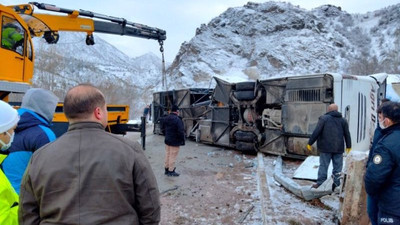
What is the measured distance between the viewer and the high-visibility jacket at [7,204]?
1.43 m

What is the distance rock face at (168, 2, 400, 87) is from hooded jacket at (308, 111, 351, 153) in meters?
26.0

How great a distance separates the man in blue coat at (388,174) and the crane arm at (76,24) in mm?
8638

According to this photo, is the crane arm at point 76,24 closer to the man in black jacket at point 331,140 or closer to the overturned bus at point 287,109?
the overturned bus at point 287,109

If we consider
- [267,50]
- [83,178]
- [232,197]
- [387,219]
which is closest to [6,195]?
[83,178]

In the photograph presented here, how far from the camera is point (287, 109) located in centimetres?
830

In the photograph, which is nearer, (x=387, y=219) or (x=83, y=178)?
(x=83, y=178)

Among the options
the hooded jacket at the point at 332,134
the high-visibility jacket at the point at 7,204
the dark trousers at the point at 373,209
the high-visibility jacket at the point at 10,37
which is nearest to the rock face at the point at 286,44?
the high-visibility jacket at the point at 10,37

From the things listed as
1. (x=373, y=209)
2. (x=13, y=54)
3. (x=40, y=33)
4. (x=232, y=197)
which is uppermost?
(x=40, y=33)

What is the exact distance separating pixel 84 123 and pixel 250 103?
324 inches

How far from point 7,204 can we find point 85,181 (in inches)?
15.6

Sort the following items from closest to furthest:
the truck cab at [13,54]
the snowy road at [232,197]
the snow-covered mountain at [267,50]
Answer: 1. the snowy road at [232,197]
2. the truck cab at [13,54]
3. the snow-covered mountain at [267,50]

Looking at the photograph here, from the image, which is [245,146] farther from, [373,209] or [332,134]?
[373,209]

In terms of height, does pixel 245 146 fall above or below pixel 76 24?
below

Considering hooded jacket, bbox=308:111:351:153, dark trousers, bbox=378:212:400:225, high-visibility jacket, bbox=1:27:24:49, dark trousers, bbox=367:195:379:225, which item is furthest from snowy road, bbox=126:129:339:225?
high-visibility jacket, bbox=1:27:24:49
